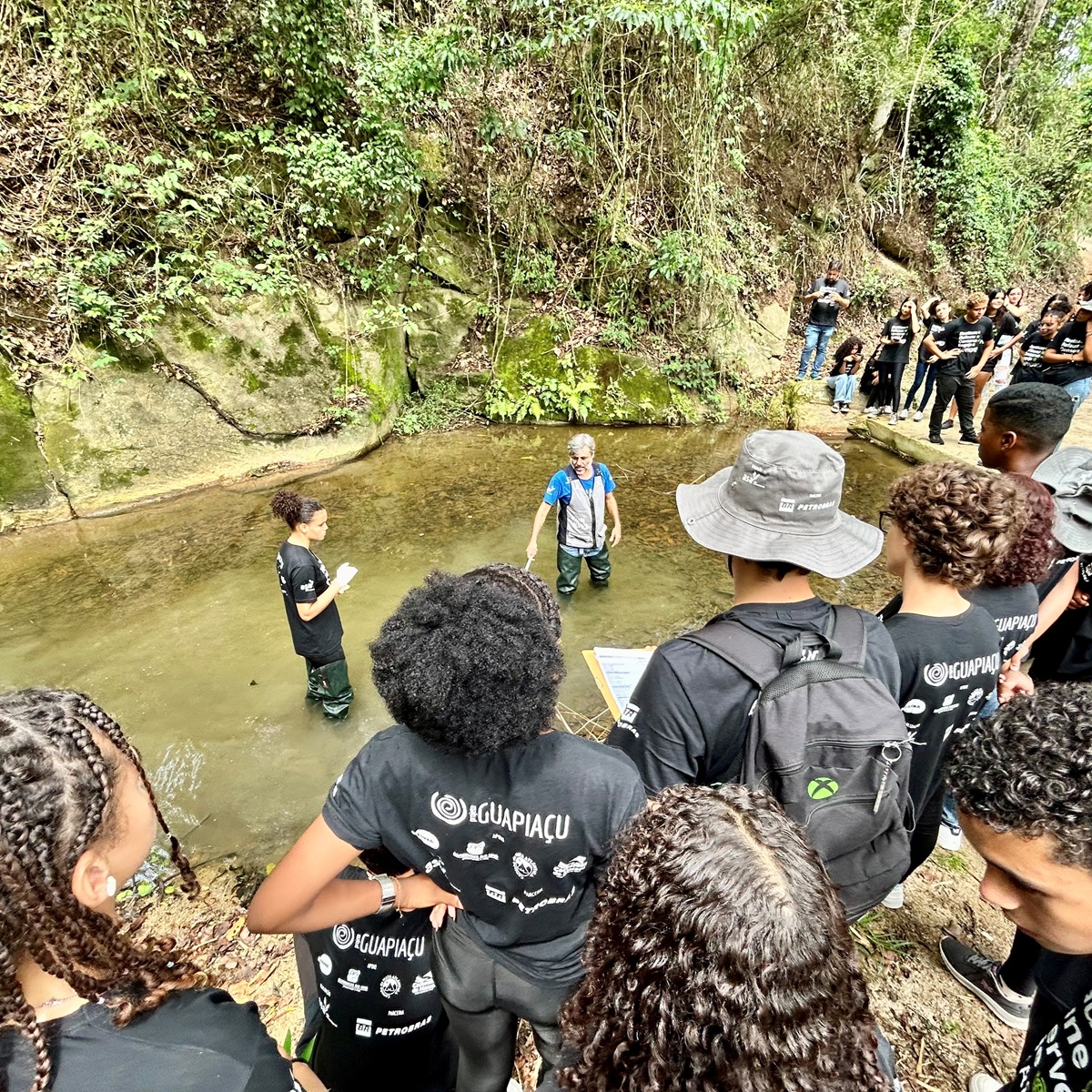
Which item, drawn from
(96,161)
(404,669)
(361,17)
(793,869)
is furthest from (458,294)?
(793,869)

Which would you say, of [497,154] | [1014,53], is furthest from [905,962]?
[1014,53]

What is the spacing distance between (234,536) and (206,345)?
272cm

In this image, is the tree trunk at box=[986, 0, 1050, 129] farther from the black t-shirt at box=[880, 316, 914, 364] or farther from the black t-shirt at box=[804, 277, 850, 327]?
the black t-shirt at box=[880, 316, 914, 364]

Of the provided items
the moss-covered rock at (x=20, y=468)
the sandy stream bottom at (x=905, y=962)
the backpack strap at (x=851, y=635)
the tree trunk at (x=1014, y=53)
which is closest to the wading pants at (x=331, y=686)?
the sandy stream bottom at (x=905, y=962)

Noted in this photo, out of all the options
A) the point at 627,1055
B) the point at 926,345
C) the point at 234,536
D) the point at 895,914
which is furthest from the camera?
the point at 926,345

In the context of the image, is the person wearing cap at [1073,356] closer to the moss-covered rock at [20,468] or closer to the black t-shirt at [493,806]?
the black t-shirt at [493,806]

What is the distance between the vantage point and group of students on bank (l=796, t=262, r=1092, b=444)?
19.7 feet

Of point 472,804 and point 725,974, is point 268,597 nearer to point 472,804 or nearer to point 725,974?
point 472,804

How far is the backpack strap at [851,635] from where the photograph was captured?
1.63 meters

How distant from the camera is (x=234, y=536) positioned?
6.65m

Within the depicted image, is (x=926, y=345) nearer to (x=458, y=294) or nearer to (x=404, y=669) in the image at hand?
(x=458, y=294)

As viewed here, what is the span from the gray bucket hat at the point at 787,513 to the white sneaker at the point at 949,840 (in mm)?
2171

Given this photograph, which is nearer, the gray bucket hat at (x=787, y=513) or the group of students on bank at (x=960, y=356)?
the gray bucket hat at (x=787, y=513)

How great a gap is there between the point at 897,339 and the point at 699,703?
9.59 m
